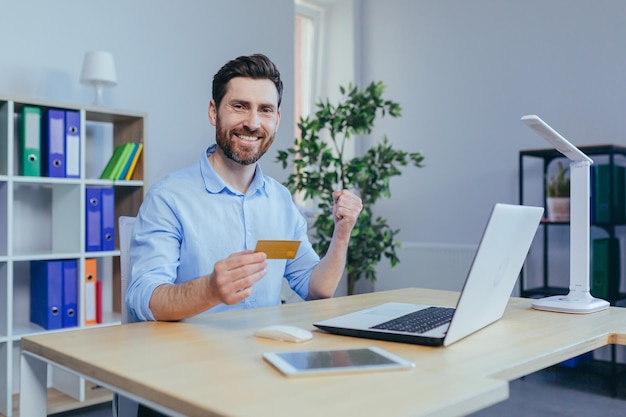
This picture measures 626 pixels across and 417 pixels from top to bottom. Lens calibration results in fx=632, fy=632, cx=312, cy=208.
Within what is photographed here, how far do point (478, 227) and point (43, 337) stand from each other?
3.41 meters

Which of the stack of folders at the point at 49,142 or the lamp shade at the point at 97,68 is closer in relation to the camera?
the stack of folders at the point at 49,142

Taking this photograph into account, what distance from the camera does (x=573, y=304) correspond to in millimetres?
1529

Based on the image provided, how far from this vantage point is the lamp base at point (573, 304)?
1.50m

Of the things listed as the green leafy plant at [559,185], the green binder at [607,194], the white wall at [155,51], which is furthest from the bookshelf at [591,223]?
the white wall at [155,51]

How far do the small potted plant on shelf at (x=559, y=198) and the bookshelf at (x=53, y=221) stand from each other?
2.21 m

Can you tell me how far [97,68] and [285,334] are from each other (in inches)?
86.1

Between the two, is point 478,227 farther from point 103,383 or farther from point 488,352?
point 103,383

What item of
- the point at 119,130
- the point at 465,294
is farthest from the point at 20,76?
the point at 465,294

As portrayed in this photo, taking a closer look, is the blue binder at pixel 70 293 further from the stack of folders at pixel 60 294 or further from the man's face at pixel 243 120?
the man's face at pixel 243 120

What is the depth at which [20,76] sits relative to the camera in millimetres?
2938

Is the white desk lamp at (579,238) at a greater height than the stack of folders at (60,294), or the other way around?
the white desk lamp at (579,238)

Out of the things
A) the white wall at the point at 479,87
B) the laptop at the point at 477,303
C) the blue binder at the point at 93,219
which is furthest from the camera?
the white wall at the point at 479,87

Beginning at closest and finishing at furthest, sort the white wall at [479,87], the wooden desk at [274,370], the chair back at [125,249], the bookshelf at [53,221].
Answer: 1. the wooden desk at [274,370]
2. the chair back at [125,249]
3. the bookshelf at [53,221]
4. the white wall at [479,87]

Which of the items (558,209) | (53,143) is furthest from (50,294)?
(558,209)
